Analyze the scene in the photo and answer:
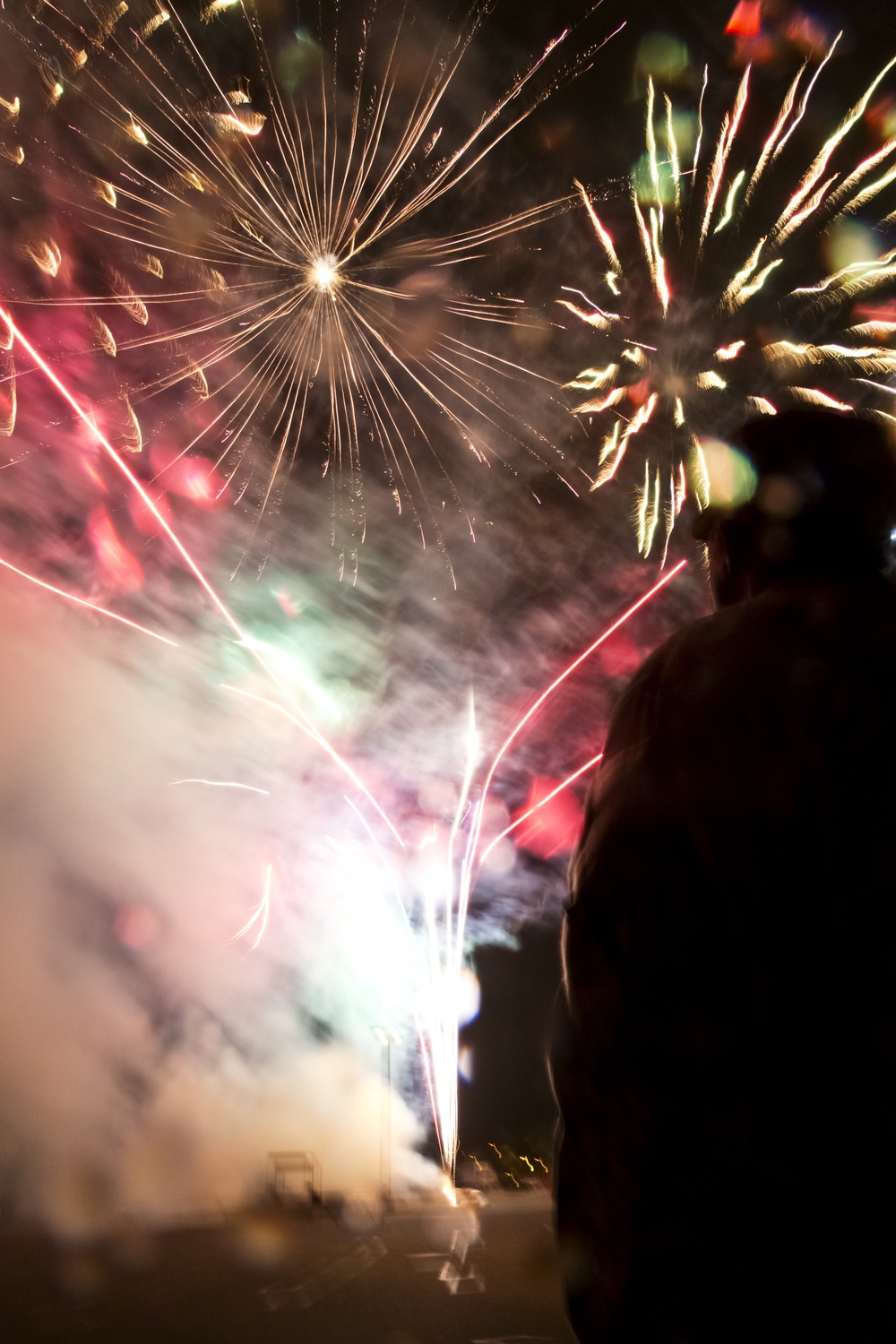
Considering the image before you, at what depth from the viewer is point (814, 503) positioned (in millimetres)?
917

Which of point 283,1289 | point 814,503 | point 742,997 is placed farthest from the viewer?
point 283,1289

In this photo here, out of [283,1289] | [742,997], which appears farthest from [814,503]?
[283,1289]

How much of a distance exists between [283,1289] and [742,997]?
1236 cm

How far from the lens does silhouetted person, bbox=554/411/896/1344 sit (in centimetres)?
69

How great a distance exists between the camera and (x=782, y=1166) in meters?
0.70

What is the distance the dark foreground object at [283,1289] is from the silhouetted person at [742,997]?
8.04 metres

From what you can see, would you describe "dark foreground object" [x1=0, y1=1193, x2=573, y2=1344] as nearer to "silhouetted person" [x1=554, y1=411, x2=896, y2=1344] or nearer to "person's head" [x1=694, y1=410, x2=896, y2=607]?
"silhouetted person" [x1=554, y1=411, x2=896, y2=1344]

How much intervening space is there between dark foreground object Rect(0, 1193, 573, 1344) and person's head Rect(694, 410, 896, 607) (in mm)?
8217

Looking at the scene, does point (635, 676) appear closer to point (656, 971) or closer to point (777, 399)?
point (656, 971)

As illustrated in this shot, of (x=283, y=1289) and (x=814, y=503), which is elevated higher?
(x=814, y=503)

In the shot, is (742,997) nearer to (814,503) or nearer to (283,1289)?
(814,503)

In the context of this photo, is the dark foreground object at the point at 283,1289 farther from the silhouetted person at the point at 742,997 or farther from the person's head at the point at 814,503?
the person's head at the point at 814,503

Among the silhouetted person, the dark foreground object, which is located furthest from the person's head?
the dark foreground object

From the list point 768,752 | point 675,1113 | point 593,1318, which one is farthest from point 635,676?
point 593,1318
